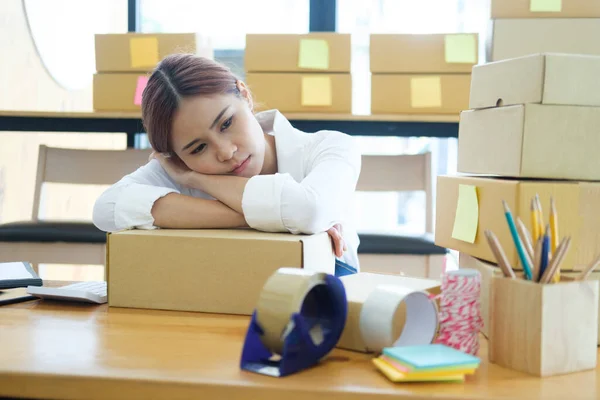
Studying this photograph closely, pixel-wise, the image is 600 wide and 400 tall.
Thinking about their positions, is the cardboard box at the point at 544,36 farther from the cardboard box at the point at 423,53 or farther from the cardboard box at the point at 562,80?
the cardboard box at the point at 562,80

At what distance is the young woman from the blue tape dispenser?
1.10 ft

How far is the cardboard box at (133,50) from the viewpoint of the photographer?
2.64m

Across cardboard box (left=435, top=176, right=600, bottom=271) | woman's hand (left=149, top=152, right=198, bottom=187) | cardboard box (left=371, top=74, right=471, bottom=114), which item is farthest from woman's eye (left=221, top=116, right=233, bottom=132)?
cardboard box (left=371, top=74, right=471, bottom=114)

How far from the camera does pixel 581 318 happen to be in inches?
28.5

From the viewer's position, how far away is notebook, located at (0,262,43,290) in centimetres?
117

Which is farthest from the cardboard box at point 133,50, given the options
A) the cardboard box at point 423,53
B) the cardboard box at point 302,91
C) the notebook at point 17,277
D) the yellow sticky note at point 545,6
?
the notebook at point 17,277

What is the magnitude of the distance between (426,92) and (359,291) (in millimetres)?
1793

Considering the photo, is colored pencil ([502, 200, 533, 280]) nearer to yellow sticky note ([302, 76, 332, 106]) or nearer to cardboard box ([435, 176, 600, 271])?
cardboard box ([435, 176, 600, 271])

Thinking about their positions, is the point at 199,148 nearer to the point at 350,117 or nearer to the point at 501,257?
the point at 501,257

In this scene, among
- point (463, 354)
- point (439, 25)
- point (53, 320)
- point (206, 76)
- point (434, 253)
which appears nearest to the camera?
point (463, 354)

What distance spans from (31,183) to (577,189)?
2.91 m

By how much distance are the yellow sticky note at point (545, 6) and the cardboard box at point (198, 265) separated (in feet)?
5.60

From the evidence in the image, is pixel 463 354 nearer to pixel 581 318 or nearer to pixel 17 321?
pixel 581 318

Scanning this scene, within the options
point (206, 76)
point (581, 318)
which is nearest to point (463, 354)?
point (581, 318)
